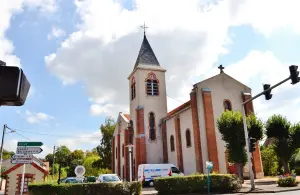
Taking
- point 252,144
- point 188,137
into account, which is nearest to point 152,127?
point 188,137

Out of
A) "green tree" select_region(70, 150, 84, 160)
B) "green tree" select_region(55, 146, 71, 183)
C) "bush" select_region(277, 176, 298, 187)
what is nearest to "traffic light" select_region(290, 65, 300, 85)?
"bush" select_region(277, 176, 298, 187)

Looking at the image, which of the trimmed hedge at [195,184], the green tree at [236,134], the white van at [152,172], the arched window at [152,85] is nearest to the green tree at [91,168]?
the arched window at [152,85]

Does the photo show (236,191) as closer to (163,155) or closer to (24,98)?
(163,155)

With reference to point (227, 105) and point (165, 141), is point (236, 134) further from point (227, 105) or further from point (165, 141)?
point (165, 141)

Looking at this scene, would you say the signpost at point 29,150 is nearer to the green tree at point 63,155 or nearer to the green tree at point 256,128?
the green tree at point 256,128

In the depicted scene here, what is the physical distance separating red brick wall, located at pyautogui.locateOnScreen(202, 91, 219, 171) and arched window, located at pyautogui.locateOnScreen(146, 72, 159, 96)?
11.4m

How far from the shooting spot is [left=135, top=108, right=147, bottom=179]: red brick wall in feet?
117

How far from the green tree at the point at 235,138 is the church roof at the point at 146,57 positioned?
19.0 meters

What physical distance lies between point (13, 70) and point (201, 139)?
91.4 feet

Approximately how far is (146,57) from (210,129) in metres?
18.0

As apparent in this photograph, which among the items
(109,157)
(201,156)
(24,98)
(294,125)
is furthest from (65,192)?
(109,157)

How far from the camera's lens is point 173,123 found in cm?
3538

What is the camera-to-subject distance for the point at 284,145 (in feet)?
86.1

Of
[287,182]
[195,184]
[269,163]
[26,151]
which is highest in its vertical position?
[26,151]
